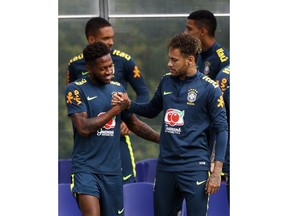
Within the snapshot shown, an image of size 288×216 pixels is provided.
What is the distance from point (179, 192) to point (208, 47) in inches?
64.8

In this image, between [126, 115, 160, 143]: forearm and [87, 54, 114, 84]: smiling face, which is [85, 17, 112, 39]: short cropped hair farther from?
[87, 54, 114, 84]: smiling face

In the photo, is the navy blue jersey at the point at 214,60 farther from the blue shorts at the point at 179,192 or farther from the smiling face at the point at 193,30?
the blue shorts at the point at 179,192

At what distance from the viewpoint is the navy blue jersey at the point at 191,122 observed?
17.8 feet

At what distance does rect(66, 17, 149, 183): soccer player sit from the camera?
6.76m

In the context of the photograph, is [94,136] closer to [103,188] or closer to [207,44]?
[103,188]

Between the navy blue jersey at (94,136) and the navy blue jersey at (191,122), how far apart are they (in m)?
0.37

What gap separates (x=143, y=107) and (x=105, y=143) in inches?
16.1

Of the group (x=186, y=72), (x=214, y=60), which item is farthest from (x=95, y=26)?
(x=186, y=72)

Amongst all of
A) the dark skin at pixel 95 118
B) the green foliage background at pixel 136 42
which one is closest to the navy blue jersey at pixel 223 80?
the dark skin at pixel 95 118

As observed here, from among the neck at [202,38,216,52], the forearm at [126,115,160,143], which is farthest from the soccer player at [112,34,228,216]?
the neck at [202,38,216,52]

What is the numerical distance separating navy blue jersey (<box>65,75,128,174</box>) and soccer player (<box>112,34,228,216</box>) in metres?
0.14
